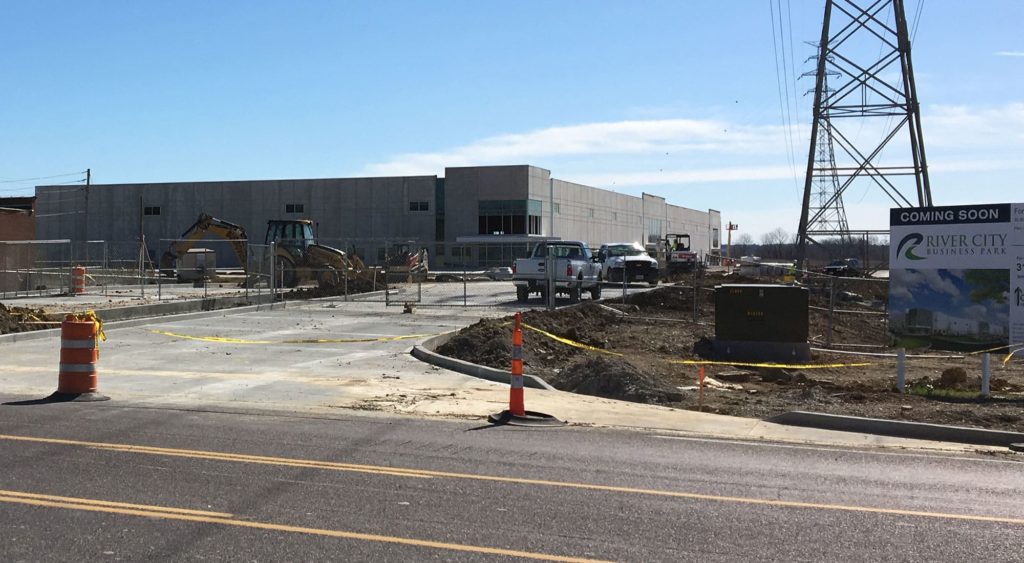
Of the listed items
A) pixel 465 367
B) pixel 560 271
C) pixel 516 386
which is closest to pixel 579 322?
pixel 560 271

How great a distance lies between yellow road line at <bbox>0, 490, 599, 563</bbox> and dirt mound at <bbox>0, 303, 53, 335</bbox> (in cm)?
1397

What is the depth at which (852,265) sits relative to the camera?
52000mm

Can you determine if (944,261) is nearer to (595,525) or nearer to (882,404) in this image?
(882,404)

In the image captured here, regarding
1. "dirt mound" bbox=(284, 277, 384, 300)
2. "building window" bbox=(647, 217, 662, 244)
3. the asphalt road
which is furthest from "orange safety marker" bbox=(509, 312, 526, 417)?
"building window" bbox=(647, 217, 662, 244)

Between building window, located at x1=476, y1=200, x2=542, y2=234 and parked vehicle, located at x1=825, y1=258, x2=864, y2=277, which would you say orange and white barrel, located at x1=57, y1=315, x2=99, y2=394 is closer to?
parked vehicle, located at x1=825, y1=258, x2=864, y2=277

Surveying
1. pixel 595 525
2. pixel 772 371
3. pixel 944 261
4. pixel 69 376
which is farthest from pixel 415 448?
pixel 944 261

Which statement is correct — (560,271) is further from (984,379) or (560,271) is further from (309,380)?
(984,379)

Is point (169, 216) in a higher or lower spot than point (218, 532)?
higher

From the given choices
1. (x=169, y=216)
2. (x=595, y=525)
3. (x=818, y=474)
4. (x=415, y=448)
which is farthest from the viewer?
(x=169, y=216)

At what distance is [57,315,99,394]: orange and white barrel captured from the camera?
37.7 feet

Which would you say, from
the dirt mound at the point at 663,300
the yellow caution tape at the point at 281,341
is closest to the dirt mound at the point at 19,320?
the yellow caution tape at the point at 281,341

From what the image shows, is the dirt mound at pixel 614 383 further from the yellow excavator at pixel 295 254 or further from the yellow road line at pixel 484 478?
the yellow excavator at pixel 295 254

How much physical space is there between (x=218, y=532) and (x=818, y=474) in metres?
5.10

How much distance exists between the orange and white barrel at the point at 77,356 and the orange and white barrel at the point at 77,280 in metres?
24.4
